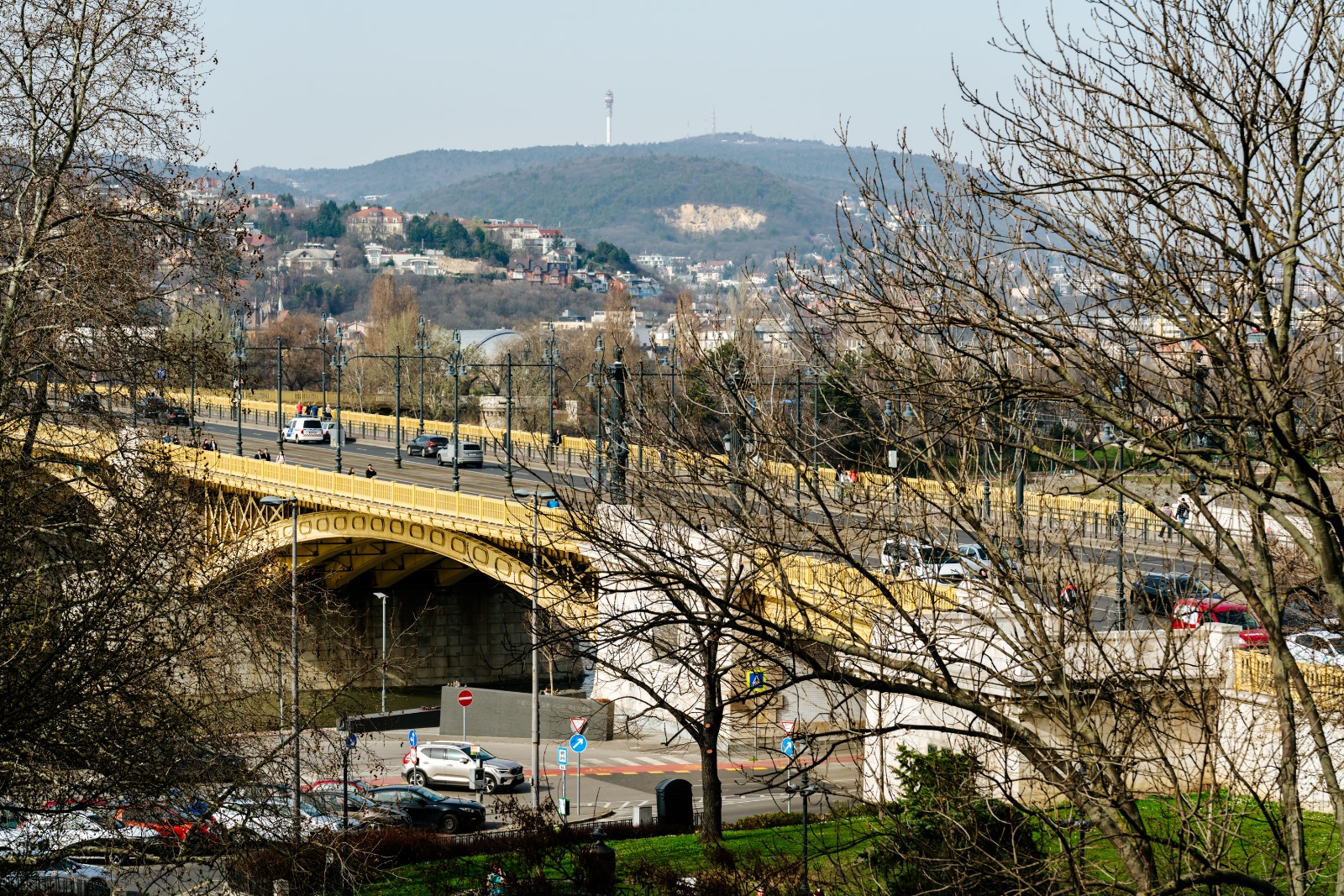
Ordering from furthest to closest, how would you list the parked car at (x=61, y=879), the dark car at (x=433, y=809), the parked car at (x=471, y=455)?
the parked car at (x=471, y=455) → the dark car at (x=433, y=809) → the parked car at (x=61, y=879)

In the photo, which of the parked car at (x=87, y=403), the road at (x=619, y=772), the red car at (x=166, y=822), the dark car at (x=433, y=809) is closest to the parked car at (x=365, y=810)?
the dark car at (x=433, y=809)

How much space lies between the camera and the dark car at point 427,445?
6394 centimetres

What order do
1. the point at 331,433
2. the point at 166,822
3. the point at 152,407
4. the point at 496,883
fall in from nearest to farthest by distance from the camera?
the point at 166,822 → the point at 152,407 → the point at 496,883 → the point at 331,433

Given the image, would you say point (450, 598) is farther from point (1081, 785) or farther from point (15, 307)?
point (1081, 785)

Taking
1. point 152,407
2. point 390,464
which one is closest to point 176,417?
point 152,407

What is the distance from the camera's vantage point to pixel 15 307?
12883 millimetres

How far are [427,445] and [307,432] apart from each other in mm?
7626

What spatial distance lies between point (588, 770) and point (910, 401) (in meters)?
28.1

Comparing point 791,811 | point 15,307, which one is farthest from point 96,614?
point 791,811

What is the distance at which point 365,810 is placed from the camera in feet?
90.0

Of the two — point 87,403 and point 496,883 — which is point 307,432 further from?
point 87,403

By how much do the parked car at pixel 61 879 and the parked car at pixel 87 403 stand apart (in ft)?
12.0

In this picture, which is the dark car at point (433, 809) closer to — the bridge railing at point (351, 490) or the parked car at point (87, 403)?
the bridge railing at point (351, 490)

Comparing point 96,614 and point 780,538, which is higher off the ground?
point 780,538
